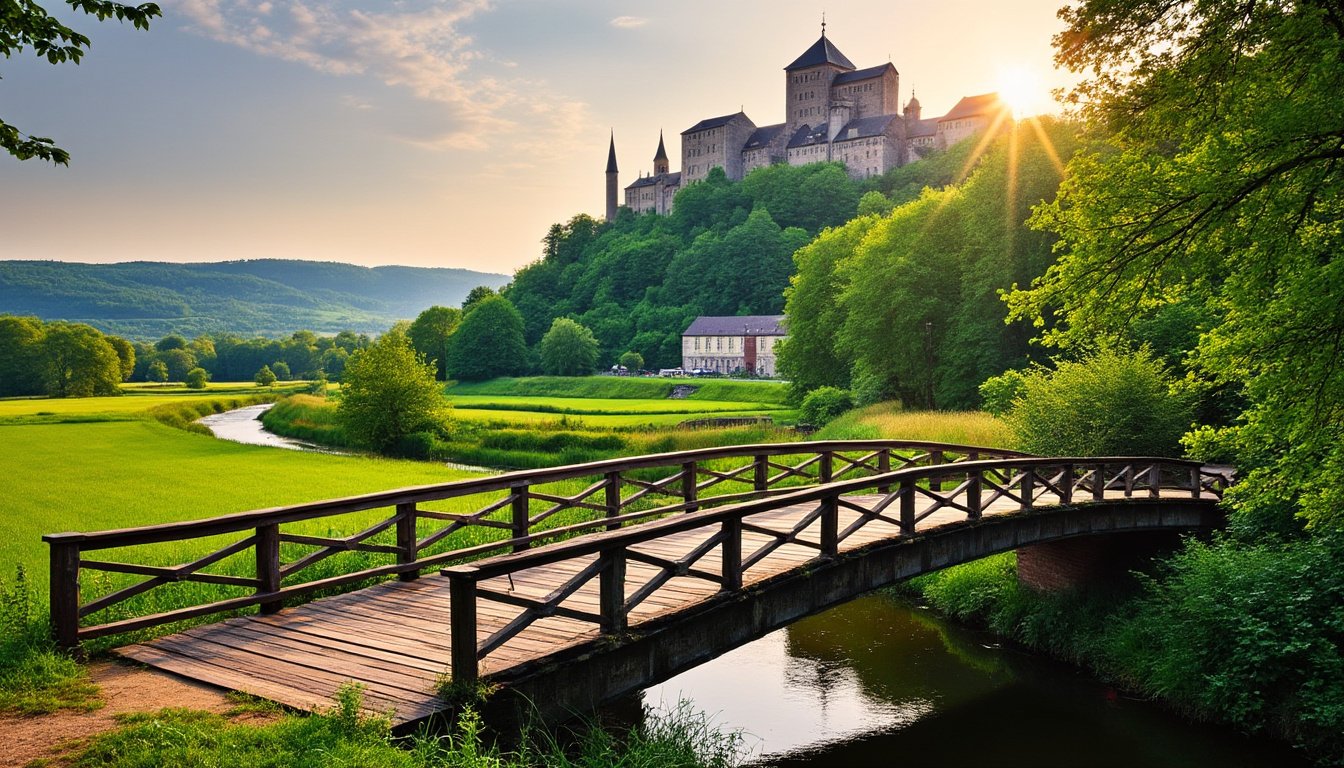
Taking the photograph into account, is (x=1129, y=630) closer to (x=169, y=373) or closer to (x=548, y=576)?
(x=548, y=576)

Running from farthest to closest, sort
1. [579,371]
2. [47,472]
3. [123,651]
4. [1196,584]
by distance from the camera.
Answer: [579,371] → [47,472] → [1196,584] → [123,651]

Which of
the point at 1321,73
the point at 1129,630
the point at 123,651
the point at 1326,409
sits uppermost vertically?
the point at 1321,73

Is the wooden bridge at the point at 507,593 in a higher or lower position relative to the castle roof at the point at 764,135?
lower

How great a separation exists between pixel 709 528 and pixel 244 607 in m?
6.37

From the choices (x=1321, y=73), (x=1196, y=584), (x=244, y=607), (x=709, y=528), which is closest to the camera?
(x=244, y=607)

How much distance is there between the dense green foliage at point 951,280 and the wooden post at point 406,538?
95.4ft

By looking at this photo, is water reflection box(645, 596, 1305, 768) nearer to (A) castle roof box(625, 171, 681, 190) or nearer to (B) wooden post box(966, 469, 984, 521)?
(B) wooden post box(966, 469, 984, 521)

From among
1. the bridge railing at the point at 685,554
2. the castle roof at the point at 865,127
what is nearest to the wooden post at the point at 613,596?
the bridge railing at the point at 685,554

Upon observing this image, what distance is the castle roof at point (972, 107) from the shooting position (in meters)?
121

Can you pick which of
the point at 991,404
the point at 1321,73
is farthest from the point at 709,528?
the point at 991,404

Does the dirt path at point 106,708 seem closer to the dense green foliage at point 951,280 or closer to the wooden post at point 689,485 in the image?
the wooden post at point 689,485

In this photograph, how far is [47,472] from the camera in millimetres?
28000

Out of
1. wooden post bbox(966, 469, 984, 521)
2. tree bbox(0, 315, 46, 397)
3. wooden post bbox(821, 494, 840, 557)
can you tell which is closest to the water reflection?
wooden post bbox(821, 494, 840, 557)

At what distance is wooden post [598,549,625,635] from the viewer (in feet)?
25.2
